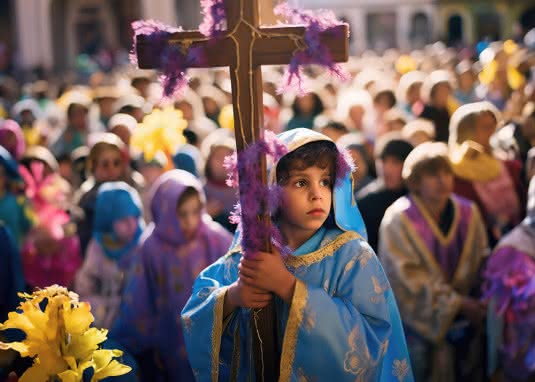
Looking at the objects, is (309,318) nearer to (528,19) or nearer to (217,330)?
(217,330)

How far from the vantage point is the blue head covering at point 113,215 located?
5621mm

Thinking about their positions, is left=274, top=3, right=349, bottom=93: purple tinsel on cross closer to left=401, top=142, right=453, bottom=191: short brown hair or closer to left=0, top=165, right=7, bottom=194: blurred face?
left=401, top=142, right=453, bottom=191: short brown hair

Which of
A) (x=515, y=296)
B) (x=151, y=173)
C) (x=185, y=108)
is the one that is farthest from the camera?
(x=185, y=108)

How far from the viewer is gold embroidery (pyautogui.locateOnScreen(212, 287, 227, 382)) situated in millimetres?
3211

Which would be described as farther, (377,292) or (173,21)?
(173,21)

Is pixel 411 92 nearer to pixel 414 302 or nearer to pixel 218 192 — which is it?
pixel 218 192

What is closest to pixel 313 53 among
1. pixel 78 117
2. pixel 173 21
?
pixel 78 117

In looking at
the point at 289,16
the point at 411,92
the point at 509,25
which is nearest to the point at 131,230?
the point at 289,16

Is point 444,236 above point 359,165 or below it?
below

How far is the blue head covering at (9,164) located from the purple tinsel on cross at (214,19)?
3.71 metres

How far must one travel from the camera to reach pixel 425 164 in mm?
5305

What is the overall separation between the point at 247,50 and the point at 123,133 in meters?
5.48

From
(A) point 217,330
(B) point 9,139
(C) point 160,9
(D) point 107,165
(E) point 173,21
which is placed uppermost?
(C) point 160,9

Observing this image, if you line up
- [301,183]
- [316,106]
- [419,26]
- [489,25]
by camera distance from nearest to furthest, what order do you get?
[301,183] < [316,106] < [489,25] < [419,26]
